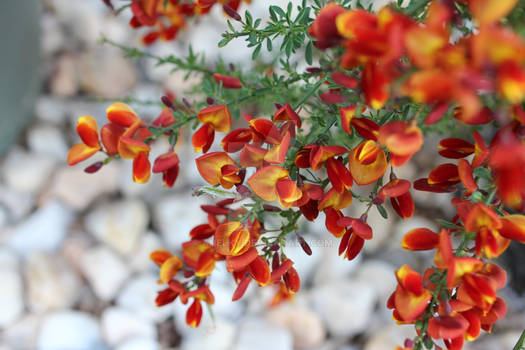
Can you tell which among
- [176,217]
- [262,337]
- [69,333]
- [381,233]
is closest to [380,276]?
[381,233]

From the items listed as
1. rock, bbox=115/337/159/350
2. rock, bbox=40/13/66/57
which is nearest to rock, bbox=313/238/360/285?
rock, bbox=115/337/159/350

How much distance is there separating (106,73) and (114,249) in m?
0.30

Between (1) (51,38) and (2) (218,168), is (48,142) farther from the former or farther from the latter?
(2) (218,168)

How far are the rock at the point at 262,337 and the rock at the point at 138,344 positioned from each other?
0.36ft

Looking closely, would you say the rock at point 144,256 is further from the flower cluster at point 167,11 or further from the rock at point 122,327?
the flower cluster at point 167,11

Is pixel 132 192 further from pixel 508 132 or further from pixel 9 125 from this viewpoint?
pixel 508 132

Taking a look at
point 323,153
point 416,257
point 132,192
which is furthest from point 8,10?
point 416,257

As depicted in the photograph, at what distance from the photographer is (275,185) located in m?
0.24

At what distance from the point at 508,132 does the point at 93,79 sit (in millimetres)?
736

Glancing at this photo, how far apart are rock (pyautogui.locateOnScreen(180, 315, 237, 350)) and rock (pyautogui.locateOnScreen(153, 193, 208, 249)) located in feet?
0.44

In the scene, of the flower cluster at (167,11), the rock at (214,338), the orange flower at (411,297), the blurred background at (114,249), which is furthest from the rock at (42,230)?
the orange flower at (411,297)

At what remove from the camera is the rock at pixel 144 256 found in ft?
2.32

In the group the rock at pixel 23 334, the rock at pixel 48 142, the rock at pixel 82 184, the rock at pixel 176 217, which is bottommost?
the rock at pixel 23 334

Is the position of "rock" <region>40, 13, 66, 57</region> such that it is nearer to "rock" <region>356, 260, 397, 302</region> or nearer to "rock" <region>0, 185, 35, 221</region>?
"rock" <region>0, 185, 35, 221</region>
